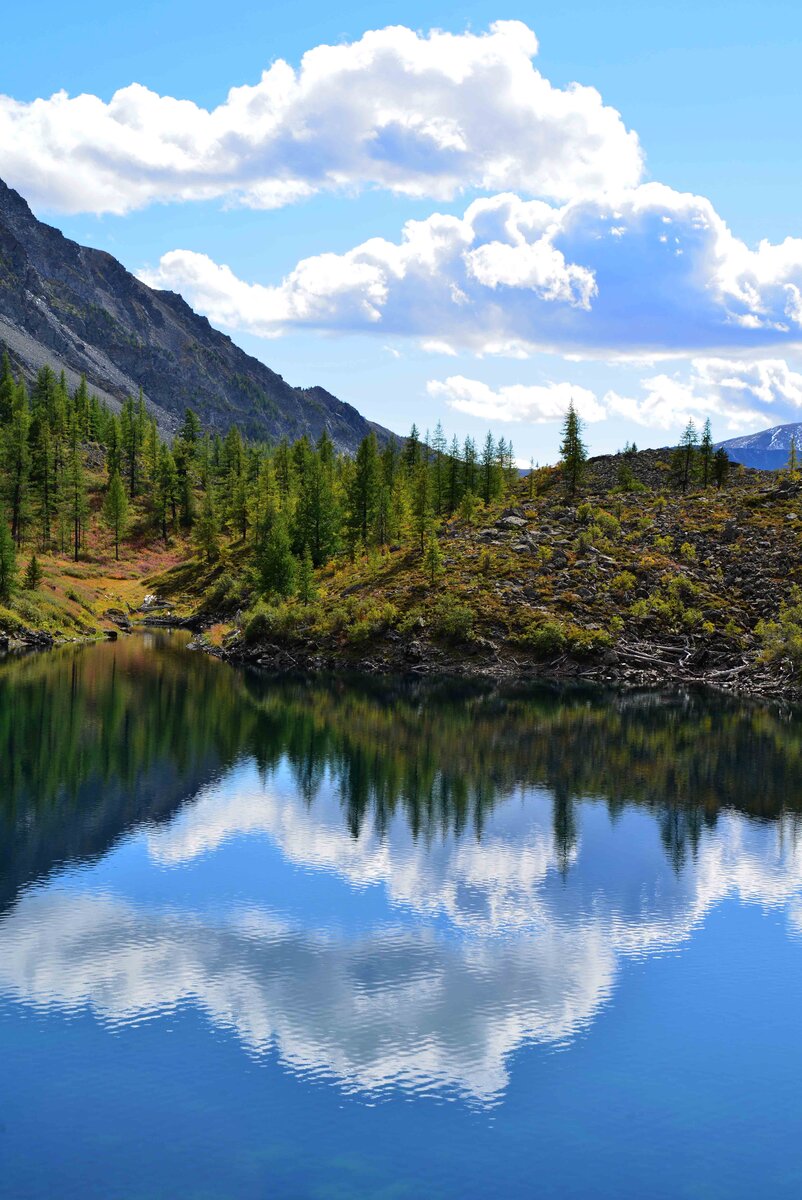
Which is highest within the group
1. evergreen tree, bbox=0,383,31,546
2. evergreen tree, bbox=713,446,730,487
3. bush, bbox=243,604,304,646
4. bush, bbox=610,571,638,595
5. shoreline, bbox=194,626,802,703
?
evergreen tree, bbox=713,446,730,487

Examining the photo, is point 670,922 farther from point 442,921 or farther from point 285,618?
point 285,618

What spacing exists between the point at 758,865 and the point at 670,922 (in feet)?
35.5

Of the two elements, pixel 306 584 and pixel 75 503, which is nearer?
pixel 306 584

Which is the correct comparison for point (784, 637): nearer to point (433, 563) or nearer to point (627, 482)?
point (433, 563)

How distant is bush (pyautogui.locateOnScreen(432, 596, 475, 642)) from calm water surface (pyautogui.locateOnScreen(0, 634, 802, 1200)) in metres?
45.8

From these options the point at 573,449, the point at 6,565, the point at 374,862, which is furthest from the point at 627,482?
the point at 374,862

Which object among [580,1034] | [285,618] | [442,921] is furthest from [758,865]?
[285,618]

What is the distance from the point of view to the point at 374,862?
49.0 meters

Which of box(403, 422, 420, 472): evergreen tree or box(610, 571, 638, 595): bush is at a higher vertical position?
box(403, 422, 420, 472): evergreen tree

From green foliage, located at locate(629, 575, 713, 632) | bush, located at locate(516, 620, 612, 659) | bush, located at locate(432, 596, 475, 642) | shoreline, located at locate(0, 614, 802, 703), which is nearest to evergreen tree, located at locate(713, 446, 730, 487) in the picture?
green foliage, located at locate(629, 575, 713, 632)

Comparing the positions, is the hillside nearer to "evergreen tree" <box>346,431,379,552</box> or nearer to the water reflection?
"evergreen tree" <box>346,431,379,552</box>

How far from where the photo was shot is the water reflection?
107 ft

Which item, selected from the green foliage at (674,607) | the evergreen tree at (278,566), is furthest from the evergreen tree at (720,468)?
the evergreen tree at (278,566)

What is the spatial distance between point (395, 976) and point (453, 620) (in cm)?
8424
